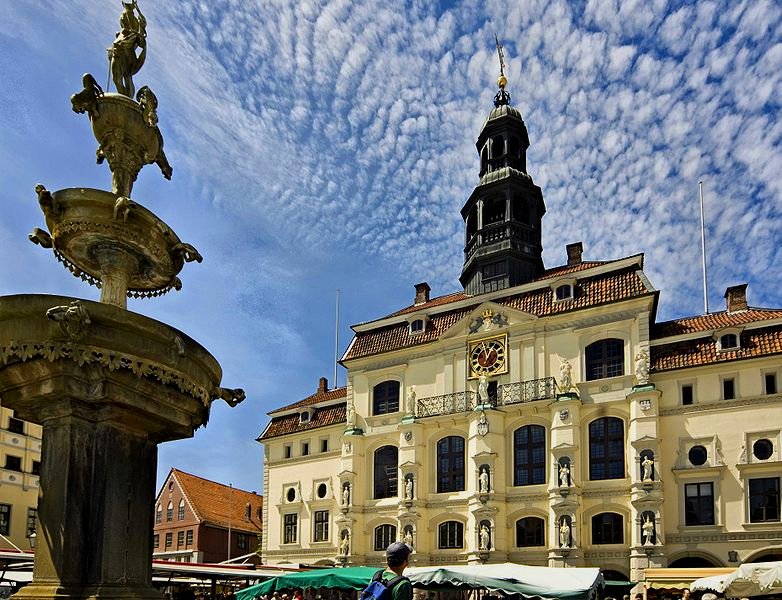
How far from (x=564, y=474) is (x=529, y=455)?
238 centimetres

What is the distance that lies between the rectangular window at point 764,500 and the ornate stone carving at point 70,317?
96.3ft

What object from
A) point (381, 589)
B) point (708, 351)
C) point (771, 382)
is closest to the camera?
point (381, 589)

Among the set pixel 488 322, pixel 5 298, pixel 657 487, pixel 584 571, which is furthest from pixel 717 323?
pixel 5 298

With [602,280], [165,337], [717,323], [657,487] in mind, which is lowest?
[657,487]

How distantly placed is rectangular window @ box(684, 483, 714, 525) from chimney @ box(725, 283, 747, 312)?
8897 mm

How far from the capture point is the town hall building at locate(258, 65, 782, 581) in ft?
102

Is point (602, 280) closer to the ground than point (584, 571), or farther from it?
farther from it

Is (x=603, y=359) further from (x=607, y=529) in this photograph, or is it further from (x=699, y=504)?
(x=607, y=529)

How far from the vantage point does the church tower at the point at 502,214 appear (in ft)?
136

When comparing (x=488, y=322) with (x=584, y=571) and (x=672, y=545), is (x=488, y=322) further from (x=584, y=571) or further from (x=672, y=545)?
(x=584, y=571)

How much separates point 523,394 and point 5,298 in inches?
1188

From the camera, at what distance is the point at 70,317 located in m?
7.65

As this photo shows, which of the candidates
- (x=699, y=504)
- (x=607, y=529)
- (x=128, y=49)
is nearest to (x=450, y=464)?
(x=607, y=529)

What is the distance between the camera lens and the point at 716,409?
1248 inches
